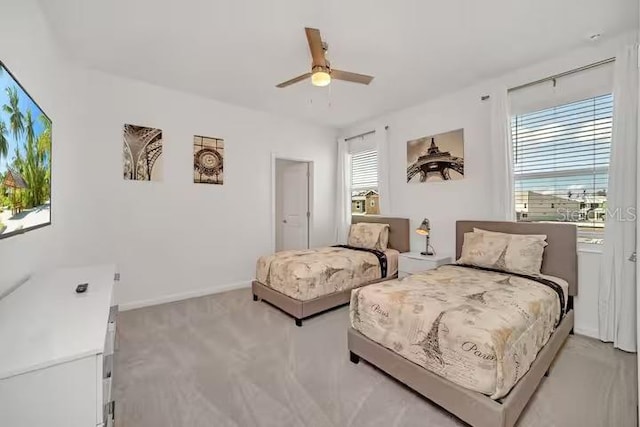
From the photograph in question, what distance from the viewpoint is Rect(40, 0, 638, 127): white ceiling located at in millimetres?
2207

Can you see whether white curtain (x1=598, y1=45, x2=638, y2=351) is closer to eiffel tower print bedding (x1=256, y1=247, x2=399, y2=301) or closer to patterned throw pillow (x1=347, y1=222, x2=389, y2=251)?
eiffel tower print bedding (x1=256, y1=247, x2=399, y2=301)

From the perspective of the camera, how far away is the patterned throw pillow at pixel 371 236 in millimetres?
4297

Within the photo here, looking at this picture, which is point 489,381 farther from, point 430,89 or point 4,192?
point 430,89

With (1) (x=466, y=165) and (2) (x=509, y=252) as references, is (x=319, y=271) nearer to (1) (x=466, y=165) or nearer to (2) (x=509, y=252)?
(2) (x=509, y=252)

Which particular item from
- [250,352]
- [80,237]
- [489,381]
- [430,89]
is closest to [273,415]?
[250,352]

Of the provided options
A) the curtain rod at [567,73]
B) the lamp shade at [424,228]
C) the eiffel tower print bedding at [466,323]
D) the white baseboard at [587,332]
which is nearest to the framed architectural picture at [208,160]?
the eiffel tower print bedding at [466,323]

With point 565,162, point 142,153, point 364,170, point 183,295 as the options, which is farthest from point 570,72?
point 183,295

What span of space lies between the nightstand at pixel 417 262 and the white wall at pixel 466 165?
325mm

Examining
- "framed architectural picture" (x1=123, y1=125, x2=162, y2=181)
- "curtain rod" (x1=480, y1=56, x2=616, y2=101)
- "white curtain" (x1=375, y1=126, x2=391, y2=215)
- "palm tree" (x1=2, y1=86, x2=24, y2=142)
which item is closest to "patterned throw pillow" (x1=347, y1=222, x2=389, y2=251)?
"white curtain" (x1=375, y1=126, x2=391, y2=215)

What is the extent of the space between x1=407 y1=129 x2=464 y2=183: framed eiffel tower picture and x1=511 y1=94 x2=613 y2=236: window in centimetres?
64

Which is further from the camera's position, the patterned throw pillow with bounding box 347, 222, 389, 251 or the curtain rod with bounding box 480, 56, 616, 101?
the patterned throw pillow with bounding box 347, 222, 389, 251

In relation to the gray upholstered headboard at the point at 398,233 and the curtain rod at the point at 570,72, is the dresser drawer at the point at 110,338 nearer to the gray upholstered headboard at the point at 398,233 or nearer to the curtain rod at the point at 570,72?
the gray upholstered headboard at the point at 398,233

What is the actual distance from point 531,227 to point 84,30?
4613 mm

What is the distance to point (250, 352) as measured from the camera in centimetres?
251
